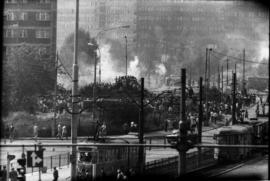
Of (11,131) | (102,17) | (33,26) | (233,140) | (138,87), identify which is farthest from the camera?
(33,26)

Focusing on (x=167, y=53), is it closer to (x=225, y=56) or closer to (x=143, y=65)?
(x=143, y=65)

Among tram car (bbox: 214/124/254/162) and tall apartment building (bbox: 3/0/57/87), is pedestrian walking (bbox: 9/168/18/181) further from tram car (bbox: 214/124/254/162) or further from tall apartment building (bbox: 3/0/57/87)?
tall apartment building (bbox: 3/0/57/87)

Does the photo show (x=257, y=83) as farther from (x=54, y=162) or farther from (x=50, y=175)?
(x=50, y=175)

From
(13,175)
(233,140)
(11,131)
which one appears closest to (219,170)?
(233,140)

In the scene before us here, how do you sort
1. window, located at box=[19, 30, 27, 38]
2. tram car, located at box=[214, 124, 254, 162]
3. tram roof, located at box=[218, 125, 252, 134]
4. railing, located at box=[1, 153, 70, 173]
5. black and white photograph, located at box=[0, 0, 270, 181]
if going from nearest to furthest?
black and white photograph, located at box=[0, 0, 270, 181], railing, located at box=[1, 153, 70, 173], tram car, located at box=[214, 124, 254, 162], tram roof, located at box=[218, 125, 252, 134], window, located at box=[19, 30, 27, 38]

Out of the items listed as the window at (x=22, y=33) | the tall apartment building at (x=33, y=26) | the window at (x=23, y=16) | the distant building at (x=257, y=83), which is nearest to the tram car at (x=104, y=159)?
the distant building at (x=257, y=83)

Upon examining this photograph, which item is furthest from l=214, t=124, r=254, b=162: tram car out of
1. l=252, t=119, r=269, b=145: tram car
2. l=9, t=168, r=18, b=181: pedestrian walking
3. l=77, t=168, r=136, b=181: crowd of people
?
l=9, t=168, r=18, b=181: pedestrian walking

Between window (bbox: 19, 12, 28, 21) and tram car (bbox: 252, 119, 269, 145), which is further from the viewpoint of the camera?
window (bbox: 19, 12, 28, 21)
